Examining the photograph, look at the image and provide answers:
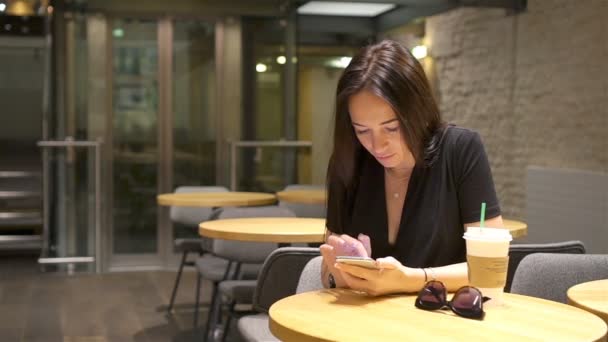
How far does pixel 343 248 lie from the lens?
1.93 meters

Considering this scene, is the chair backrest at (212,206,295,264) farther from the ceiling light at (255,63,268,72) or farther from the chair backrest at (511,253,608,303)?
the ceiling light at (255,63,268,72)

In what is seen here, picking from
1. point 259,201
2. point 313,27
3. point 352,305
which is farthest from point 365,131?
point 313,27

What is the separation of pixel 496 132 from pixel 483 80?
54cm

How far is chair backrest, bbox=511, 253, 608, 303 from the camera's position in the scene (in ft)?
9.09

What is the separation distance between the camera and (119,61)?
808 cm

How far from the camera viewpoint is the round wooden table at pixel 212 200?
5.81m

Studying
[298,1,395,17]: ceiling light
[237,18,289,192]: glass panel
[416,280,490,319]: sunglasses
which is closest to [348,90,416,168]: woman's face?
[416,280,490,319]: sunglasses

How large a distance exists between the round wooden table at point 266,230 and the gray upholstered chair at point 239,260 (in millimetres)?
115

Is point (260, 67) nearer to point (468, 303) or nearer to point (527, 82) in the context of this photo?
point (527, 82)

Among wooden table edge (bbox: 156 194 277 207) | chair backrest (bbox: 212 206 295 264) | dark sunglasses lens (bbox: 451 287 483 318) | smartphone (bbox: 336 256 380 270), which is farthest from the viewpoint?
wooden table edge (bbox: 156 194 277 207)

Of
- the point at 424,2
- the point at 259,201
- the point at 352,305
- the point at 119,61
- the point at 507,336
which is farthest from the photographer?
the point at 119,61

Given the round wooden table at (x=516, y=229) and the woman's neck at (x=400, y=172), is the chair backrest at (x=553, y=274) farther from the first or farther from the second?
the round wooden table at (x=516, y=229)

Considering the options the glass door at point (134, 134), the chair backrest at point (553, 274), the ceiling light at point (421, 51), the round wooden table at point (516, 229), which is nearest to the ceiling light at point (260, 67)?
the glass door at point (134, 134)

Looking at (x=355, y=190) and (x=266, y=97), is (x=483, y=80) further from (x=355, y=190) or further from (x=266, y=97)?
(x=355, y=190)
